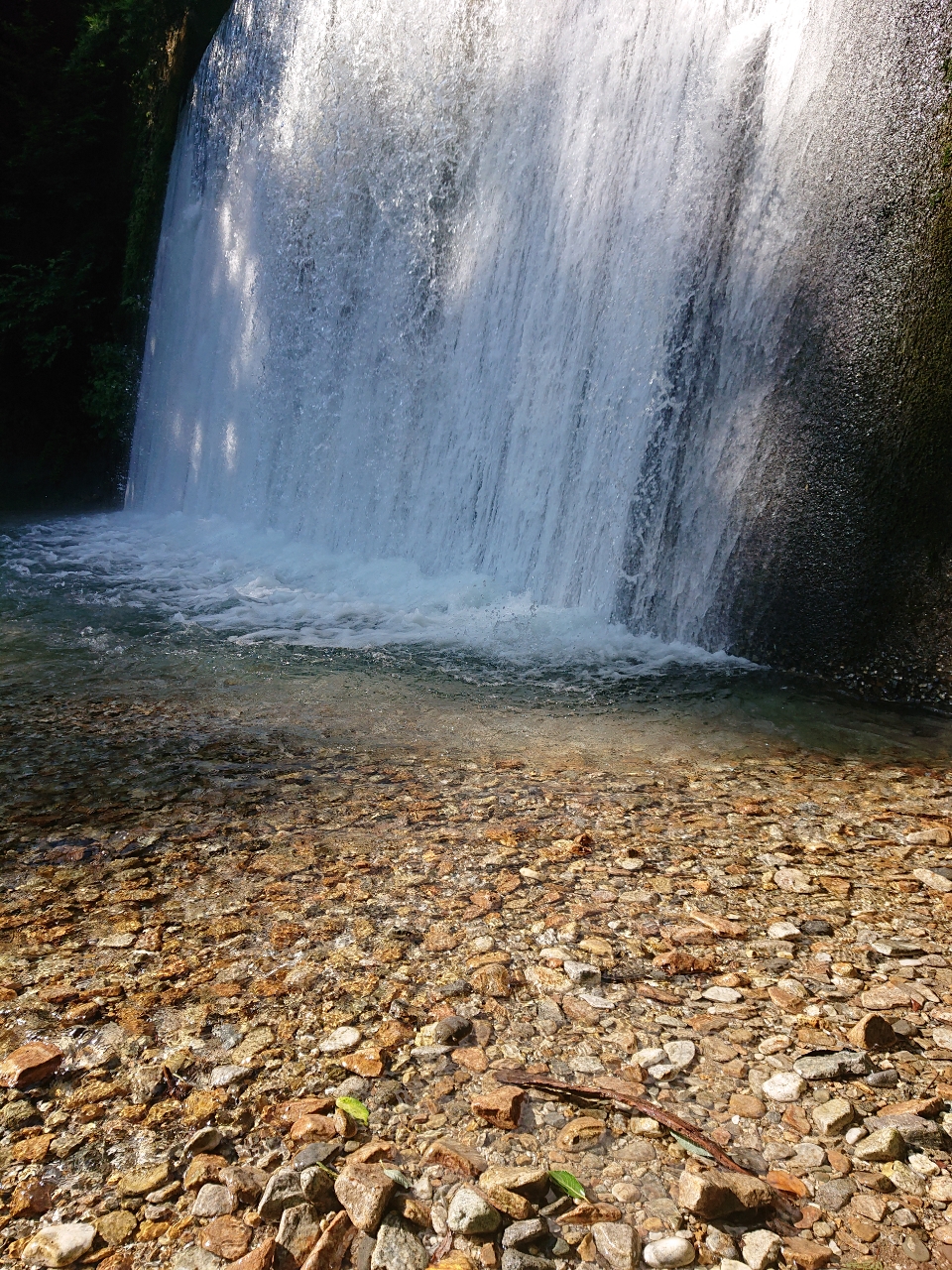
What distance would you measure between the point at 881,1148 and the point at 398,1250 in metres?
0.76

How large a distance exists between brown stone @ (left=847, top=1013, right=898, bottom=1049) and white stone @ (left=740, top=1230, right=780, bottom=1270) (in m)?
0.51

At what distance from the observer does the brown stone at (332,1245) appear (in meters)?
1.24

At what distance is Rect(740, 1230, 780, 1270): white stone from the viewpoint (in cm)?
124

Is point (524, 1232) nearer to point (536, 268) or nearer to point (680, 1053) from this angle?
point (680, 1053)

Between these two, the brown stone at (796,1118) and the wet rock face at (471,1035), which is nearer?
the wet rock face at (471,1035)

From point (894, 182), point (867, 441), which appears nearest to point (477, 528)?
point (867, 441)

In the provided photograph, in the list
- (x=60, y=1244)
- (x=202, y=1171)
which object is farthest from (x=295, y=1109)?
(x=60, y=1244)

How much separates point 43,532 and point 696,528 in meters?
7.22

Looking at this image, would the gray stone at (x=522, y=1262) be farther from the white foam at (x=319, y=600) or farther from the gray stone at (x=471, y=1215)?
the white foam at (x=319, y=600)

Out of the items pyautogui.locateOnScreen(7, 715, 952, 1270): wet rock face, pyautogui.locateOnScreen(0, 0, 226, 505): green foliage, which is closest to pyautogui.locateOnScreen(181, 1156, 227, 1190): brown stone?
pyautogui.locateOnScreen(7, 715, 952, 1270): wet rock face

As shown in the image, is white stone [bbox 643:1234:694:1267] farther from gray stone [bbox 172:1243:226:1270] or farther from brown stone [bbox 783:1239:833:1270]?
gray stone [bbox 172:1243:226:1270]

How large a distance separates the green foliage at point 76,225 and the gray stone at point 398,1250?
12.4 meters

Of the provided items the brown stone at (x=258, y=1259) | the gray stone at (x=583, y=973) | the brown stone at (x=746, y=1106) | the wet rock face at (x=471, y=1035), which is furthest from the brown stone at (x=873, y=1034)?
the brown stone at (x=258, y=1259)

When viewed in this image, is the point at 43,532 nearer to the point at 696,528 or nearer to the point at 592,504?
the point at 592,504
